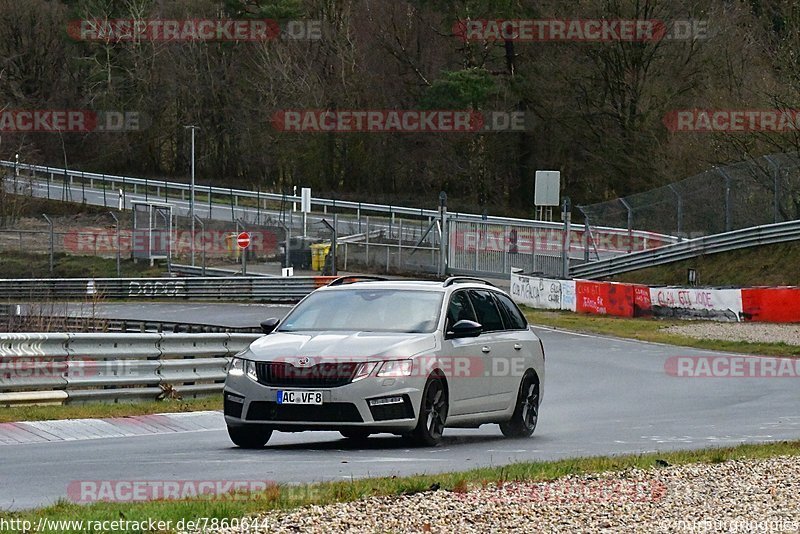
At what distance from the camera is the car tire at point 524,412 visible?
15148mm

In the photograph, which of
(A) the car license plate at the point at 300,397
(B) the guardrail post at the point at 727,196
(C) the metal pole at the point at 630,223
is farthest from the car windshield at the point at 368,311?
(C) the metal pole at the point at 630,223

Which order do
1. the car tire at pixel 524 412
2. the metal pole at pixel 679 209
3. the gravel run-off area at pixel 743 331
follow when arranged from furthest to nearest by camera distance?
the metal pole at pixel 679 209, the gravel run-off area at pixel 743 331, the car tire at pixel 524 412

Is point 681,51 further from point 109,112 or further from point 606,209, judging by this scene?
point 109,112

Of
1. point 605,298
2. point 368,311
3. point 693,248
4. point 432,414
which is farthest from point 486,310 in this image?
point 693,248

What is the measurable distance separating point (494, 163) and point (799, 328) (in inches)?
1577

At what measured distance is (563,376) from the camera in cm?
2525

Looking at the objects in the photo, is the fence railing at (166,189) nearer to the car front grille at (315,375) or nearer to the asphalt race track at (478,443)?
the asphalt race track at (478,443)

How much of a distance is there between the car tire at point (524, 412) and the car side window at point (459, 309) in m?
1.07

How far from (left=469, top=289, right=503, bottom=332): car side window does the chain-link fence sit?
29.1 meters

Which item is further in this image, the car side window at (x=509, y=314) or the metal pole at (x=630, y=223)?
the metal pole at (x=630, y=223)

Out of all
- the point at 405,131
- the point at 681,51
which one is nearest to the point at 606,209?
the point at 681,51

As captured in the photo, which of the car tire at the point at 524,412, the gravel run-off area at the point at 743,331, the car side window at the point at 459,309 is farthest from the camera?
the gravel run-off area at the point at 743,331

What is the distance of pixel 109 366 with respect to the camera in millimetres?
17766

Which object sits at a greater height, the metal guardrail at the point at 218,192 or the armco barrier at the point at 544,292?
the metal guardrail at the point at 218,192
